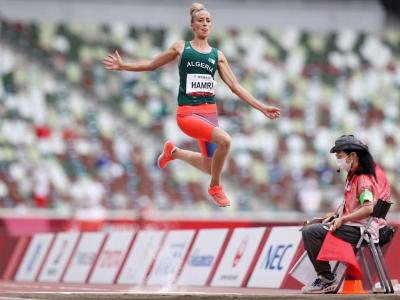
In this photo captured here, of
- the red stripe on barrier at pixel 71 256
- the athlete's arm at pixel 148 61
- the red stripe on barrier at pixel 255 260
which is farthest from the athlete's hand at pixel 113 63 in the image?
the red stripe on barrier at pixel 71 256

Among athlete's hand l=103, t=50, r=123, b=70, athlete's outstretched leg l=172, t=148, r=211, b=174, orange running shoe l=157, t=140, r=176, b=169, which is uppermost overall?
athlete's hand l=103, t=50, r=123, b=70

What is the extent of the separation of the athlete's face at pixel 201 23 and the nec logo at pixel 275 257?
2643 mm

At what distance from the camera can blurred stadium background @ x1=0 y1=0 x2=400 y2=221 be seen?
25688 mm

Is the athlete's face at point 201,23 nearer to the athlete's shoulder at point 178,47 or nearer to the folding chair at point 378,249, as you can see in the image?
the athlete's shoulder at point 178,47

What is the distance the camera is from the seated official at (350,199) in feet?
31.1

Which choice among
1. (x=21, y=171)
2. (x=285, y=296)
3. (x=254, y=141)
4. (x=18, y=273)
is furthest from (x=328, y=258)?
(x=254, y=141)

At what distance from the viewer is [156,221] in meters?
23.0

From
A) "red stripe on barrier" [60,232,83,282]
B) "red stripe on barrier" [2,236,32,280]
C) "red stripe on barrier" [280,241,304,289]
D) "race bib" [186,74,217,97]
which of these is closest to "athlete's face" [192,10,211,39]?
"race bib" [186,74,217,97]

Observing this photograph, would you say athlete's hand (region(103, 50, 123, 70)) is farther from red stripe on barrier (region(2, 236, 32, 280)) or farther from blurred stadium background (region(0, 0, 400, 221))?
blurred stadium background (region(0, 0, 400, 221))

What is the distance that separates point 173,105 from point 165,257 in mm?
14073

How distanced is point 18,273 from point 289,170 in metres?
10.2

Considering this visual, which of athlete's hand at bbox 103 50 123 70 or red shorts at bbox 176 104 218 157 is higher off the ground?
athlete's hand at bbox 103 50 123 70

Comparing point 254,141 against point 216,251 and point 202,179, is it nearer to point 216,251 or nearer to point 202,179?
point 202,179

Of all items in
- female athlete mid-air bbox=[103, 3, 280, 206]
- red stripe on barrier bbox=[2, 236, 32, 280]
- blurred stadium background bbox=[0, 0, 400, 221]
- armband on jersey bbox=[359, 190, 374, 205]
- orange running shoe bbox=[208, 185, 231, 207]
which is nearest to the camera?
armband on jersey bbox=[359, 190, 374, 205]
